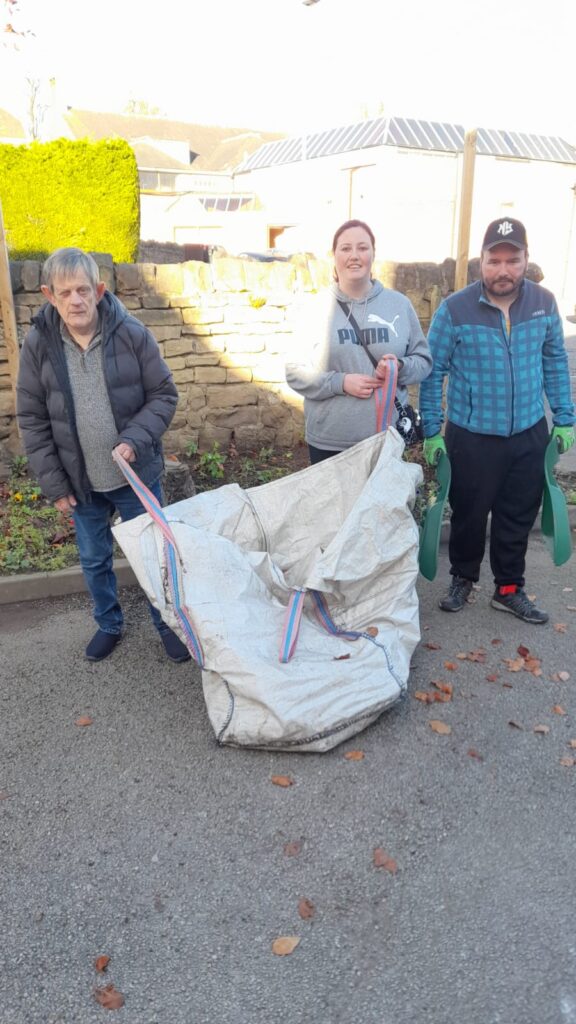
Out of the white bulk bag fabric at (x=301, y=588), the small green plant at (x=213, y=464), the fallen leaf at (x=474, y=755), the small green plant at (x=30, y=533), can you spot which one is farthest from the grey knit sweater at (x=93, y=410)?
the small green plant at (x=213, y=464)

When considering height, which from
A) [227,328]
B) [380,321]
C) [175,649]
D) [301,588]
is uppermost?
[380,321]

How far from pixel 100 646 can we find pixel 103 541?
0.57 meters

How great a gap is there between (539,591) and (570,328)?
595 inches

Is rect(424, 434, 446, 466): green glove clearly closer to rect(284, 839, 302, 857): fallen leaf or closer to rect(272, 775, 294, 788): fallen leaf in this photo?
rect(272, 775, 294, 788): fallen leaf

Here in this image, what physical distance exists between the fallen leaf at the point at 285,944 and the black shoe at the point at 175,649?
172 cm

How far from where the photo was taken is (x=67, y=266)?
3.15m

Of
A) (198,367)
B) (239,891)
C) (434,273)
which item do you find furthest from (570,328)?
(239,891)

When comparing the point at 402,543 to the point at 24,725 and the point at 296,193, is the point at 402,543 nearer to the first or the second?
the point at 24,725

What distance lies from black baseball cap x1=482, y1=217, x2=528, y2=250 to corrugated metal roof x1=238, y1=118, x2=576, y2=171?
30087 millimetres

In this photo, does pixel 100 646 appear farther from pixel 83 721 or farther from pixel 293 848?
pixel 293 848

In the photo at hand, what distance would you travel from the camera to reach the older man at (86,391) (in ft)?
10.7

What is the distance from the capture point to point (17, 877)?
102 inches

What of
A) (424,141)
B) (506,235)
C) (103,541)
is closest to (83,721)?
(103,541)

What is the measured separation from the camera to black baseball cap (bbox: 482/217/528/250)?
3.60 m
